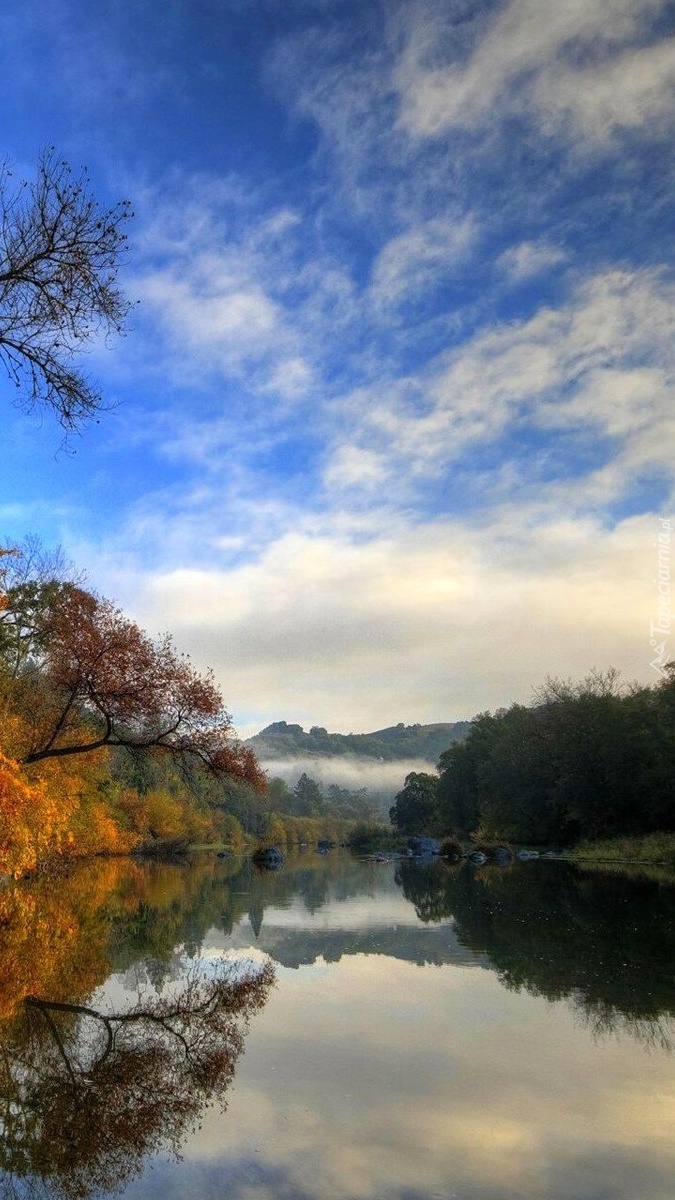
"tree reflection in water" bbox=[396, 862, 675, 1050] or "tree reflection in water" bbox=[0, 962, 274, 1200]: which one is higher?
"tree reflection in water" bbox=[0, 962, 274, 1200]

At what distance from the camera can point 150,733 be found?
20.7 metres

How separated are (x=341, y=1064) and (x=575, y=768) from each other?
159 ft

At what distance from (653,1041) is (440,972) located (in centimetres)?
449

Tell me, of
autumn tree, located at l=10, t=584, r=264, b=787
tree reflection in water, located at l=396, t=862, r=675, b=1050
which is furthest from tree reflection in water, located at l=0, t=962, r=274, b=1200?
autumn tree, located at l=10, t=584, r=264, b=787

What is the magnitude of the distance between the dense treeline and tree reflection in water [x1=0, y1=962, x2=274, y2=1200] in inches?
1467

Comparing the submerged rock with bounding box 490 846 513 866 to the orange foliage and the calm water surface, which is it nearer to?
the orange foliage

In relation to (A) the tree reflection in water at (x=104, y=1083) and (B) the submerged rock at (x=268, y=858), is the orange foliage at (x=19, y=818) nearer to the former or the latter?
(A) the tree reflection in water at (x=104, y=1083)

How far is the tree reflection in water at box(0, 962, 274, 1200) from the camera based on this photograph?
509 centimetres

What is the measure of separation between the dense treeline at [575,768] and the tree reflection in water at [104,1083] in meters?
37.3

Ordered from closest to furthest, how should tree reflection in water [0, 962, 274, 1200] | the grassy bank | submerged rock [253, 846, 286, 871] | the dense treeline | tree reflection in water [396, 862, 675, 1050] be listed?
tree reflection in water [0, 962, 274, 1200] < tree reflection in water [396, 862, 675, 1050] < the grassy bank < the dense treeline < submerged rock [253, 846, 286, 871]

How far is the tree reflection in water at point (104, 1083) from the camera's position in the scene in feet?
16.7

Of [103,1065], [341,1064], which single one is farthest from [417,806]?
[103,1065]

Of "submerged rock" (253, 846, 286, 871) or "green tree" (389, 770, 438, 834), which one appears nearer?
"submerged rock" (253, 846, 286, 871)

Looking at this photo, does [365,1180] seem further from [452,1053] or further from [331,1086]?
[452,1053]
